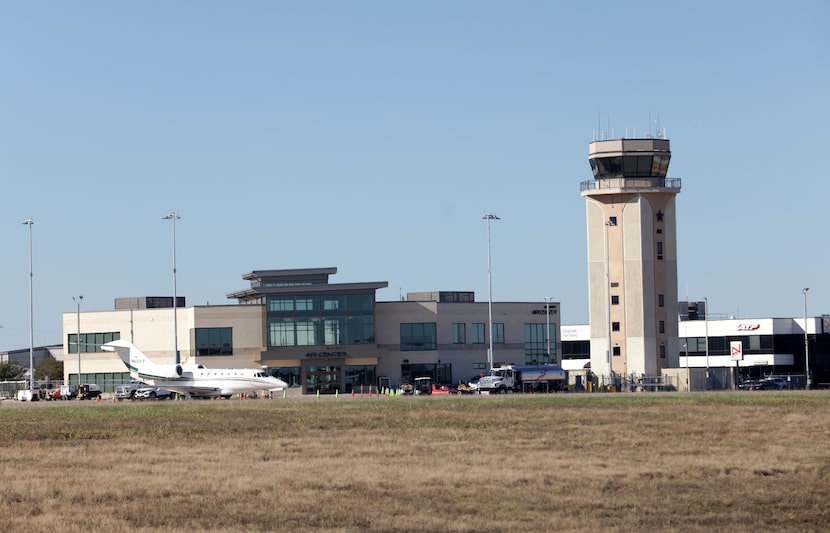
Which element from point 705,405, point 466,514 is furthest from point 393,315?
point 466,514

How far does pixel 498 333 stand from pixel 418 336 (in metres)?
8.37

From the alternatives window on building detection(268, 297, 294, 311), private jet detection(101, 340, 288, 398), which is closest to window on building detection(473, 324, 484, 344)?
window on building detection(268, 297, 294, 311)

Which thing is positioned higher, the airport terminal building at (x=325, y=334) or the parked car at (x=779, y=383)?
the airport terminal building at (x=325, y=334)

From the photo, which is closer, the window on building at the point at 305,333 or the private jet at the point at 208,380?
the private jet at the point at 208,380

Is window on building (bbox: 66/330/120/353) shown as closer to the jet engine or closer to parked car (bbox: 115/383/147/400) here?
parked car (bbox: 115/383/147/400)

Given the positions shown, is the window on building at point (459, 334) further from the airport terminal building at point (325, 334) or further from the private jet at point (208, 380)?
the private jet at point (208, 380)

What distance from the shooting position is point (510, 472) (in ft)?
133

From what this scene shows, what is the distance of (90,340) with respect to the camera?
13312cm

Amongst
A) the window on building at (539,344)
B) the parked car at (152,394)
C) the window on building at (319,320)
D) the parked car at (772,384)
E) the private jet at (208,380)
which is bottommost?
the parked car at (772,384)

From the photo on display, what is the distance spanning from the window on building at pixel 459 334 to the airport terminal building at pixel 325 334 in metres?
0.10

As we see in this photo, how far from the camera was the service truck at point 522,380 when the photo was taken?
109m

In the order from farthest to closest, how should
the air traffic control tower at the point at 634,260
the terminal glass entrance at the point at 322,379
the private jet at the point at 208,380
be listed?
the terminal glass entrance at the point at 322,379, the air traffic control tower at the point at 634,260, the private jet at the point at 208,380

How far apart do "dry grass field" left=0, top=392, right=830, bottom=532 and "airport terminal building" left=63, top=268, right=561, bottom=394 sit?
5634 centimetres

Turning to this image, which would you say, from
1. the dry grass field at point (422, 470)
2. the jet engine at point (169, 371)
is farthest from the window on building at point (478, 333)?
the dry grass field at point (422, 470)
